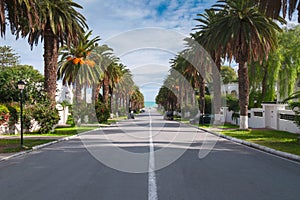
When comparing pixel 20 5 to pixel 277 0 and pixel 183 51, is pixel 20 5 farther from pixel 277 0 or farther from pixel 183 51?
pixel 183 51

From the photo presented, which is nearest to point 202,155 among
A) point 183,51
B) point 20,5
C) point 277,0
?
point 277,0

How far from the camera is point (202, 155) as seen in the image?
13102 mm

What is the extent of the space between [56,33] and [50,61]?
240 centimetres

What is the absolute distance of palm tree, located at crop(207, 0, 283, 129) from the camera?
26.3m

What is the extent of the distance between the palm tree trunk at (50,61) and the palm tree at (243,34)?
1356 cm

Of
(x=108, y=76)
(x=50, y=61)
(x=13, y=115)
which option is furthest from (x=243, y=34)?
(x=108, y=76)

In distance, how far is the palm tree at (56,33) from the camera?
26391 mm

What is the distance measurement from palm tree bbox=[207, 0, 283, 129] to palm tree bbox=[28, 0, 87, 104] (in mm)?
12062

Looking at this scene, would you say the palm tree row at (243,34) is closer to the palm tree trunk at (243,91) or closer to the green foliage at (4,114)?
the palm tree trunk at (243,91)

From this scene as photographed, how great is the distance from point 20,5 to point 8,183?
10473 millimetres

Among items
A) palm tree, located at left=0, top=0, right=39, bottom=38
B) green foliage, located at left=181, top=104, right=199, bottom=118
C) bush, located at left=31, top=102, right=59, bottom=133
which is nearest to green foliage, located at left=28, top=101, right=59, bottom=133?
bush, located at left=31, top=102, right=59, bottom=133

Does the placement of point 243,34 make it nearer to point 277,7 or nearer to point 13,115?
point 277,7

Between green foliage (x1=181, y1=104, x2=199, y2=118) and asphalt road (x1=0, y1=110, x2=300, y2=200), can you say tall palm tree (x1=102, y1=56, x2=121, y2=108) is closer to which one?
green foliage (x1=181, y1=104, x2=199, y2=118)

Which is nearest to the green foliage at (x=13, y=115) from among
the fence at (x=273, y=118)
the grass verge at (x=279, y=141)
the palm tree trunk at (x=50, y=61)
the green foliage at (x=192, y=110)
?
the palm tree trunk at (x=50, y=61)
